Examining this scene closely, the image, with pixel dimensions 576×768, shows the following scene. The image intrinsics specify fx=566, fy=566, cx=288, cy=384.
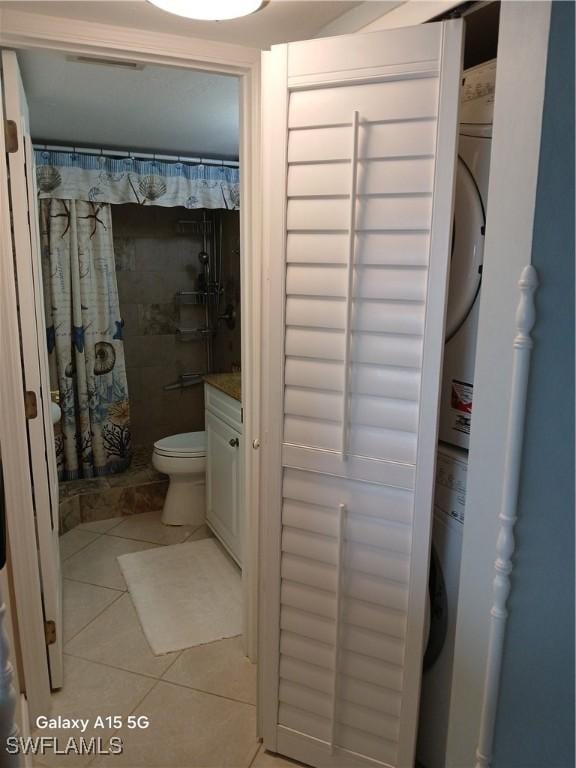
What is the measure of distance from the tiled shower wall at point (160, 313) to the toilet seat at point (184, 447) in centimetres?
82

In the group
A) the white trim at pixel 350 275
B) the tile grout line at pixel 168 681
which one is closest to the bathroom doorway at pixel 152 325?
the tile grout line at pixel 168 681

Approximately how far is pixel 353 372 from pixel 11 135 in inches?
49.7

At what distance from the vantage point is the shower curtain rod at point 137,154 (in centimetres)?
321

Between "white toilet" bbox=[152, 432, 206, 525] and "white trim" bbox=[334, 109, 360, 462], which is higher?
"white trim" bbox=[334, 109, 360, 462]

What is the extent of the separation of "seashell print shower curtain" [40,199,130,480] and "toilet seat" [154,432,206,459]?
0.51 metres

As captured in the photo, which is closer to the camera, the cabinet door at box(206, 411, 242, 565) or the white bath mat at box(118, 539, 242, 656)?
the white bath mat at box(118, 539, 242, 656)

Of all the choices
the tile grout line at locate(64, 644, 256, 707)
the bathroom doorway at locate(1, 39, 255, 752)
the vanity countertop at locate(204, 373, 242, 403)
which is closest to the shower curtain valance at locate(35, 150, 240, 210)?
the bathroom doorway at locate(1, 39, 255, 752)

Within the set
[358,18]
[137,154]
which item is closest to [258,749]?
[358,18]

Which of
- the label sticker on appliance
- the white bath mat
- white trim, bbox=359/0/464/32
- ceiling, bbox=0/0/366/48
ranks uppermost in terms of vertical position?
ceiling, bbox=0/0/366/48

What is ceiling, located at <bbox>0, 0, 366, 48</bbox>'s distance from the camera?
4.97 feet

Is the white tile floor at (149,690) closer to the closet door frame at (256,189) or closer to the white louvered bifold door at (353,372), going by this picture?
the closet door frame at (256,189)

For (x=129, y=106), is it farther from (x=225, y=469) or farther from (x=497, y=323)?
(x=497, y=323)

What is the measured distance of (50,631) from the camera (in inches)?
77.9

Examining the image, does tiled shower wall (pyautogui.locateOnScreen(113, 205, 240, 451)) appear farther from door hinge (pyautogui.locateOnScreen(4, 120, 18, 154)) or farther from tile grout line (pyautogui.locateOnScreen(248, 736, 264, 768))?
tile grout line (pyautogui.locateOnScreen(248, 736, 264, 768))
